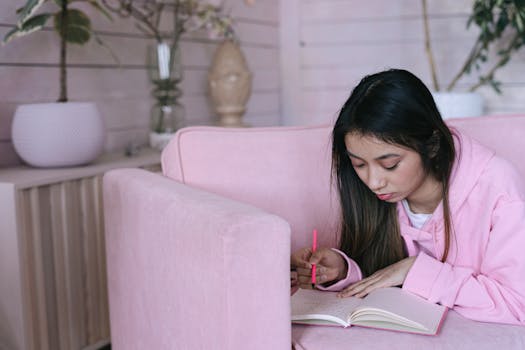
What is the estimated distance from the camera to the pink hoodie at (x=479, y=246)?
41.5 inches

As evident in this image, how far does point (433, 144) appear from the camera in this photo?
113 cm

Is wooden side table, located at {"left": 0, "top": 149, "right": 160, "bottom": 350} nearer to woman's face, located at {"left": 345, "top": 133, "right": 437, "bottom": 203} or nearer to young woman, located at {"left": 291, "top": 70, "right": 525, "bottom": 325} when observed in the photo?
young woman, located at {"left": 291, "top": 70, "right": 525, "bottom": 325}

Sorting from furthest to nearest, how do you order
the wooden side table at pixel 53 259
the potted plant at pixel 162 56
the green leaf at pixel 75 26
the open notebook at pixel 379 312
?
the potted plant at pixel 162 56 → the green leaf at pixel 75 26 → the wooden side table at pixel 53 259 → the open notebook at pixel 379 312

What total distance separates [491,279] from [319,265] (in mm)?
321

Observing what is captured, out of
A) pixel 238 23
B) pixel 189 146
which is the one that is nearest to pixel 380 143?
pixel 189 146

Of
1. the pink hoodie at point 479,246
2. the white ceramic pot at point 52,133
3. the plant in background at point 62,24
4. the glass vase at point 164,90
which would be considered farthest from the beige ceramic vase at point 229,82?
the pink hoodie at point 479,246

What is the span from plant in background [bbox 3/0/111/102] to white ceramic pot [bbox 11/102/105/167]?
0.27ft

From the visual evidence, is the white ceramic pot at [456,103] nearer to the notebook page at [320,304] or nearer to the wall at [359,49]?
the wall at [359,49]

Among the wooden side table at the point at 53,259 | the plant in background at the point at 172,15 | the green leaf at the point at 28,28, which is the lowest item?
the wooden side table at the point at 53,259

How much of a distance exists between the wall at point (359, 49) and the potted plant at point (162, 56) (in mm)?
862

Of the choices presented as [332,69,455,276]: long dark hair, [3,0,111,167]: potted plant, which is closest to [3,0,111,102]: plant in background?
[3,0,111,167]: potted plant

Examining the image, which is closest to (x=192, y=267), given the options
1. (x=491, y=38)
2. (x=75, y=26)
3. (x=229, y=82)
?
(x=75, y=26)

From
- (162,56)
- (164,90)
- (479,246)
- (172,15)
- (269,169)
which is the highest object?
(172,15)

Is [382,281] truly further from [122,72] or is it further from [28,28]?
[122,72]
